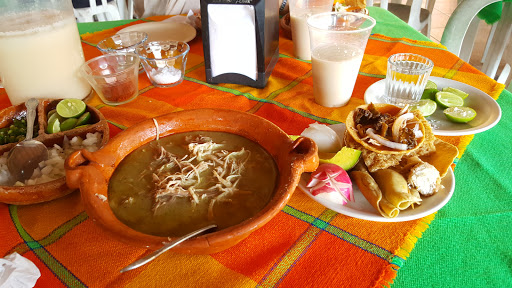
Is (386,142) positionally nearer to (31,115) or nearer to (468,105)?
(468,105)

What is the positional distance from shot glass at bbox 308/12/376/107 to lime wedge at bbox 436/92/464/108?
13.0 inches

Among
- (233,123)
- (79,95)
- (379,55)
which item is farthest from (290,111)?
(79,95)

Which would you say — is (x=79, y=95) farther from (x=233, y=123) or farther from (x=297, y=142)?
(x=297, y=142)

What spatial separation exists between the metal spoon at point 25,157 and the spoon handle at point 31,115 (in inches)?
1.6

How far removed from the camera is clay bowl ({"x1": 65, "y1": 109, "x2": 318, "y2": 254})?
693 mm

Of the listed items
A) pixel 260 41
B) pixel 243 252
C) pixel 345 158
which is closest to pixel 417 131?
pixel 345 158

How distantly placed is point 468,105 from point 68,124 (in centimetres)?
147

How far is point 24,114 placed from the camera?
1271 mm

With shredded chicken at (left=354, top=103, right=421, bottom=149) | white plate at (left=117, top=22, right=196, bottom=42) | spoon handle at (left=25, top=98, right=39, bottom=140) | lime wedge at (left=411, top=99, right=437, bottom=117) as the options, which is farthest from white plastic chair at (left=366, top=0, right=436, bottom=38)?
spoon handle at (left=25, top=98, right=39, bottom=140)

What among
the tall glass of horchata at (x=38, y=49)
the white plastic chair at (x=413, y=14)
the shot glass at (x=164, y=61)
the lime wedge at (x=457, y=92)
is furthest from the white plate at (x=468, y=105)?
the white plastic chair at (x=413, y=14)

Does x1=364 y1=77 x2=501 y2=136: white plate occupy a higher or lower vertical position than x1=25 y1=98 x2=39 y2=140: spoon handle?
lower

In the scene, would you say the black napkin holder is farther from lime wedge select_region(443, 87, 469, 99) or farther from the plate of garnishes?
lime wedge select_region(443, 87, 469, 99)

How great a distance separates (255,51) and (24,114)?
0.91 m

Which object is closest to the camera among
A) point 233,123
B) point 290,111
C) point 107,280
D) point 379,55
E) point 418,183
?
point 107,280
